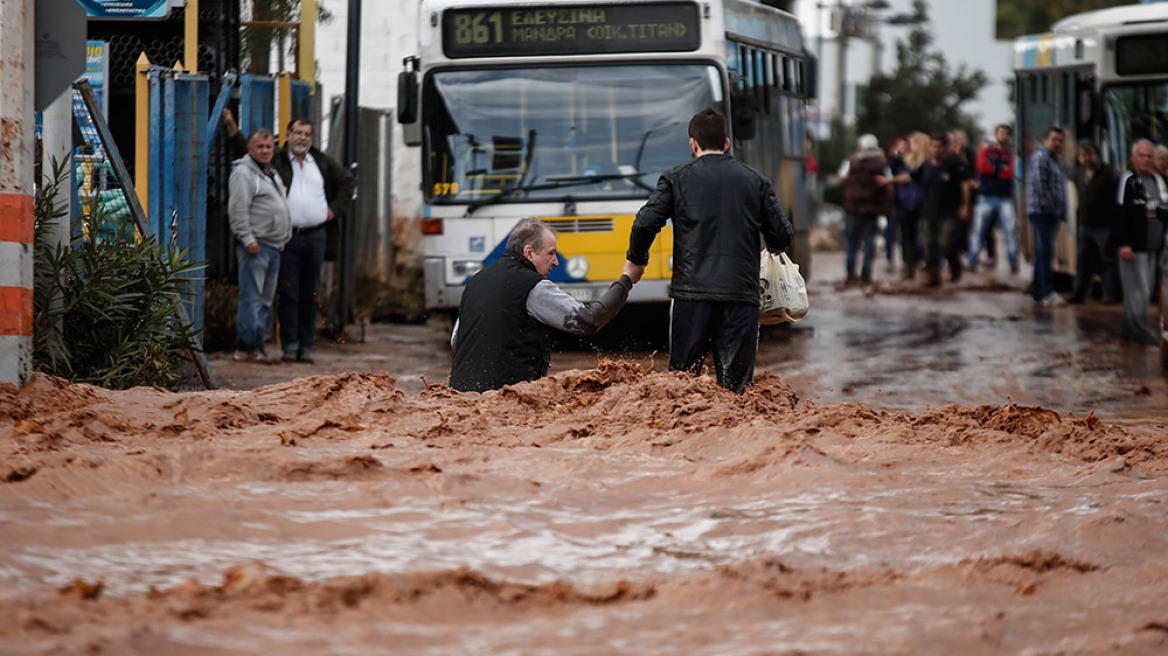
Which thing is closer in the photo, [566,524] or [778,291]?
[566,524]

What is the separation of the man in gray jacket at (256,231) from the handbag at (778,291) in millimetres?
5123

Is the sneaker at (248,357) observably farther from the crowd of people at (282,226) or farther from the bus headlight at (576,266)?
the bus headlight at (576,266)

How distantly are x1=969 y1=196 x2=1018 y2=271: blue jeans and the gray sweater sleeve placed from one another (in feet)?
60.4

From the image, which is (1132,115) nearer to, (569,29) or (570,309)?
(569,29)

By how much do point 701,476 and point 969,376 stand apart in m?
6.98

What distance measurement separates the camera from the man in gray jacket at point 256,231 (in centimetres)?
1292

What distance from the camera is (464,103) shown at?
571 inches

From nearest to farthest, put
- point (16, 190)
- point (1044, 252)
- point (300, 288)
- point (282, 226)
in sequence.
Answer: point (16, 190) < point (282, 226) < point (300, 288) < point (1044, 252)

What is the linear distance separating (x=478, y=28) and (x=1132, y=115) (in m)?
8.45

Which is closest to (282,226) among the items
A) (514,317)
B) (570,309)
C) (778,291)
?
(778,291)

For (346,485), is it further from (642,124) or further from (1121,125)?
(1121,125)

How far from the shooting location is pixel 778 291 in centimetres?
914

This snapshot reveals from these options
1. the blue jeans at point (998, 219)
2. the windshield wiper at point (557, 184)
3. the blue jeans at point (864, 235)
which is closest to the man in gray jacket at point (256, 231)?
the windshield wiper at point (557, 184)

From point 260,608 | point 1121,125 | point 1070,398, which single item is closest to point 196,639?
point 260,608
